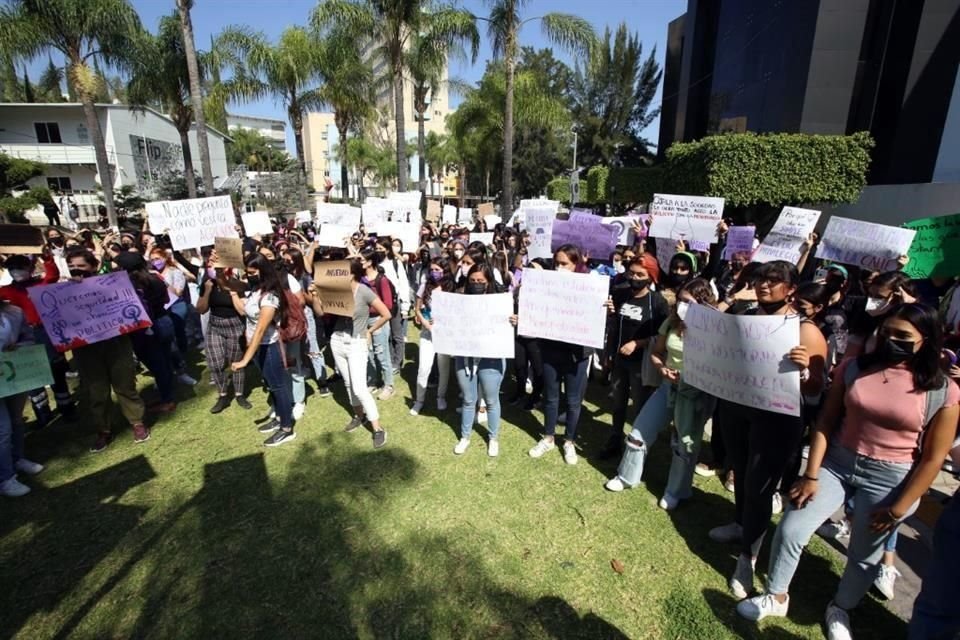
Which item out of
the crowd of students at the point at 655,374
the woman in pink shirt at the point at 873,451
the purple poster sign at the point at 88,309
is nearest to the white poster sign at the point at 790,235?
the crowd of students at the point at 655,374

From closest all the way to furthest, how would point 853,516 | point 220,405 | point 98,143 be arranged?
point 853,516, point 220,405, point 98,143

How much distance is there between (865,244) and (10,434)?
28.4ft

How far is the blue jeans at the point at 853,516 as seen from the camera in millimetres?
2471

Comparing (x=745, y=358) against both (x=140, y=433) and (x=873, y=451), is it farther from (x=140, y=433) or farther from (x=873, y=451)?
(x=140, y=433)

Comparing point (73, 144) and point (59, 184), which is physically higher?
point (73, 144)

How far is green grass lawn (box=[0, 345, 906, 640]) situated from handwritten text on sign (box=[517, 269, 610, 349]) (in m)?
1.32

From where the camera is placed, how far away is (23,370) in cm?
407

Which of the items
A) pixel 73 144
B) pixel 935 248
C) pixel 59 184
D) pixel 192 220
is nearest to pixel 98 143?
pixel 192 220

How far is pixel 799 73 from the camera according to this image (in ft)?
51.1

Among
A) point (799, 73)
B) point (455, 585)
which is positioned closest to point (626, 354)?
point (455, 585)

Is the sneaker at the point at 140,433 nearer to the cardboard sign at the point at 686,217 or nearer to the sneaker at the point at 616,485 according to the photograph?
the sneaker at the point at 616,485

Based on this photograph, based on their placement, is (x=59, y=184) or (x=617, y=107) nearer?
(x=59, y=184)

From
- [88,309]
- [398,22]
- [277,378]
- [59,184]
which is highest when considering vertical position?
[398,22]

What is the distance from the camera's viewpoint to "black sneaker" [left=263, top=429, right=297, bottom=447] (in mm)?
4945
